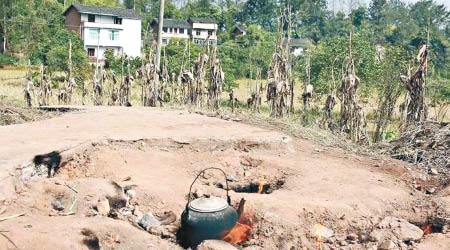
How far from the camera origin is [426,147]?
7.47 meters

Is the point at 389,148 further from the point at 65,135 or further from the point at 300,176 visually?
the point at 65,135

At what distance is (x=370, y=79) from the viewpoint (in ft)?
57.4

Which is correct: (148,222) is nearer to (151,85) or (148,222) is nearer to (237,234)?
(237,234)

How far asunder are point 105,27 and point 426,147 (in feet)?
93.4

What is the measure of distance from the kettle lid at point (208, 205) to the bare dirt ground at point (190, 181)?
1.38 ft

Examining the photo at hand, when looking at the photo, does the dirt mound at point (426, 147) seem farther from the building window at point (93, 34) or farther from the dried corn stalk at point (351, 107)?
the building window at point (93, 34)

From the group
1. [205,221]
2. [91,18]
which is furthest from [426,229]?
[91,18]

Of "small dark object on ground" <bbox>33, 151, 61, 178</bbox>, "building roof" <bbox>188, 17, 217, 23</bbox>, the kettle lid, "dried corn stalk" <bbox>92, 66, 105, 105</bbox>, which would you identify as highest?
"building roof" <bbox>188, 17, 217, 23</bbox>

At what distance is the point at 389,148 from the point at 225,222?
14.3 feet

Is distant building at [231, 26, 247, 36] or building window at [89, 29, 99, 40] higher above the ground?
distant building at [231, 26, 247, 36]

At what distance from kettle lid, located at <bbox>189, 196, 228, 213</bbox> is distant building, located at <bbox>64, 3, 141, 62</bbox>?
→ 27.8 metres

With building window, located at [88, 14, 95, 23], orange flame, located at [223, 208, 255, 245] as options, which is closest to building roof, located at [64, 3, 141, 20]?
building window, located at [88, 14, 95, 23]

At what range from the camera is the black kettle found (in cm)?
448

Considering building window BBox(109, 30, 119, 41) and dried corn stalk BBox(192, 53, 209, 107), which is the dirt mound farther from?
building window BBox(109, 30, 119, 41)
